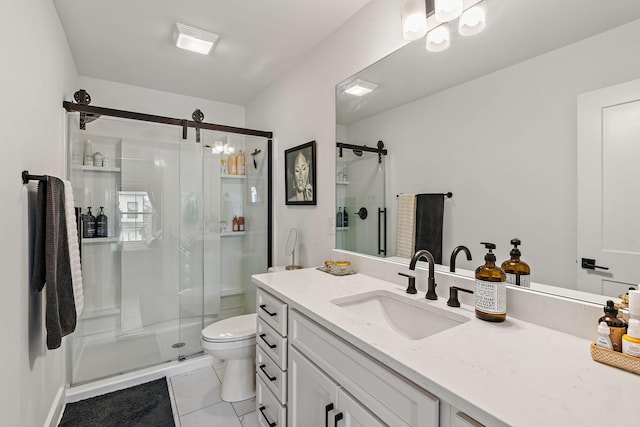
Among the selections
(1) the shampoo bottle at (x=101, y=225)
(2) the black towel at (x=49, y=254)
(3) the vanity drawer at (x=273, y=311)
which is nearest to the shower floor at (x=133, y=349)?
(1) the shampoo bottle at (x=101, y=225)

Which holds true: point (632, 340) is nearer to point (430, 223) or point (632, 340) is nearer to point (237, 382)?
point (430, 223)

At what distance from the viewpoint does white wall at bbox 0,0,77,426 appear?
1.11m

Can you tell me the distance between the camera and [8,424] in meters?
1.12

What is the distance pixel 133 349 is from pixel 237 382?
1.09m

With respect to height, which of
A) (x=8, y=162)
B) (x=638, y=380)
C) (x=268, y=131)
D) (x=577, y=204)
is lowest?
(x=638, y=380)

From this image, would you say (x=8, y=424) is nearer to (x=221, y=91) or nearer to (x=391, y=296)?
(x=391, y=296)

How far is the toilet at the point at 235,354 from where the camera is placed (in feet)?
6.34

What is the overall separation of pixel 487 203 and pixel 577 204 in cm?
30

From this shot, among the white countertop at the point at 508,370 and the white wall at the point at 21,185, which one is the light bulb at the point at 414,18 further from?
the white wall at the point at 21,185

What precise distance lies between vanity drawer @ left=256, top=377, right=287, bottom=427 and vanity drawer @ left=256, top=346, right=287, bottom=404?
0.04 metres

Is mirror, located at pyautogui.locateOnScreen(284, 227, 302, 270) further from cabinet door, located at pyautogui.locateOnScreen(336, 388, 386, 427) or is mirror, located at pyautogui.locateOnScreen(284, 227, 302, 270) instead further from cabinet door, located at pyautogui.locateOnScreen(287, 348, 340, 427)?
cabinet door, located at pyautogui.locateOnScreen(336, 388, 386, 427)

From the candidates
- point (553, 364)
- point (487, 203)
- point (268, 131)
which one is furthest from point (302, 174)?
point (553, 364)

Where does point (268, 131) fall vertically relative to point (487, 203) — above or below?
above

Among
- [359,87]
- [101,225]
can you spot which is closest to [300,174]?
[359,87]
